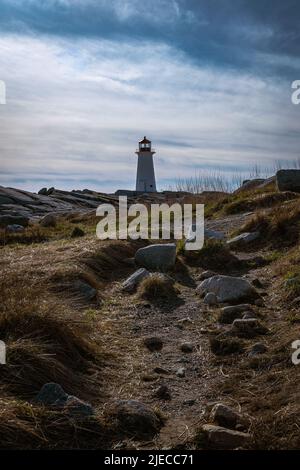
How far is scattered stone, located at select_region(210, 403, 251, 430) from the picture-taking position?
364 cm

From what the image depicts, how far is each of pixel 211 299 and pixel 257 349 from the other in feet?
6.32

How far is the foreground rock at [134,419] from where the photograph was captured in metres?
3.69

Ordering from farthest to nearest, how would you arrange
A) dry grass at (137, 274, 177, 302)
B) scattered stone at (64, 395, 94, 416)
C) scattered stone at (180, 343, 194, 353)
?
dry grass at (137, 274, 177, 302), scattered stone at (180, 343, 194, 353), scattered stone at (64, 395, 94, 416)

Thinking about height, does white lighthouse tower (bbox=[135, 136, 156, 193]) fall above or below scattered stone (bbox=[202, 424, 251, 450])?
above

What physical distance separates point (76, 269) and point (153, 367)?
3.29m

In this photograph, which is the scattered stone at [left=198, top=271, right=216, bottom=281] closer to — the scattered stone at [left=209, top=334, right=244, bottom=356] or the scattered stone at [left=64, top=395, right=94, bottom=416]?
the scattered stone at [left=209, top=334, right=244, bottom=356]

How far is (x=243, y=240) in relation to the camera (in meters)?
10.2

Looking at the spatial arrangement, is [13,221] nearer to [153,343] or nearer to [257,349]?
[153,343]

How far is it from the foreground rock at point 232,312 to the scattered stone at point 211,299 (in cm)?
58

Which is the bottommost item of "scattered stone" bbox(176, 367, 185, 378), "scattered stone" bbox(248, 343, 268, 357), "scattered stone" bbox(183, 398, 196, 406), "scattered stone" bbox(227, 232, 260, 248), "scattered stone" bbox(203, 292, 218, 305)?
"scattered stone" bbox(183, 398, 196, 406)

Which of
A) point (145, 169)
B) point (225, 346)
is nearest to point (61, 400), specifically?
point (225, 346)

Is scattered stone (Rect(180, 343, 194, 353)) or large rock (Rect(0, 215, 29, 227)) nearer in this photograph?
scattered stone (Rect(180, 343, 194, 353))

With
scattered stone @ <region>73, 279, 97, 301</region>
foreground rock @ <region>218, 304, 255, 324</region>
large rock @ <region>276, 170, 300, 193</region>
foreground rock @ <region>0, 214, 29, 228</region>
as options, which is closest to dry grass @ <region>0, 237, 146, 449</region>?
scattered stone @ <region>73, 279, 97, 301</region>

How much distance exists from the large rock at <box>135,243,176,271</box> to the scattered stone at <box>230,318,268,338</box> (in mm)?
3317
